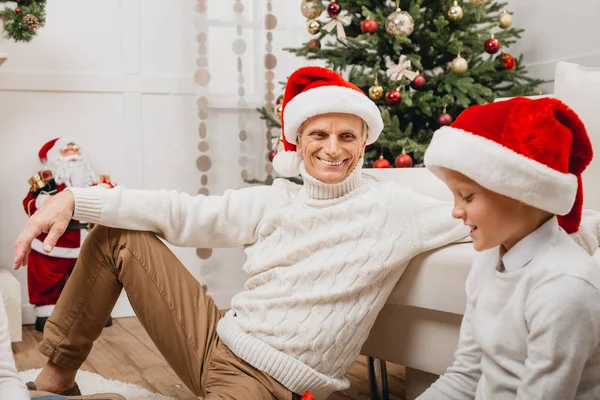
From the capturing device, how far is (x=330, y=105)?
148cm

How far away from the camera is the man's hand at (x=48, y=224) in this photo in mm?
1441

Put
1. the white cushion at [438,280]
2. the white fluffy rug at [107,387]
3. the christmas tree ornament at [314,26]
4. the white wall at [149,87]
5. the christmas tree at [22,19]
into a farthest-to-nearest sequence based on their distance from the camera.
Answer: the white wall at [149,87]
the christmas tree ornament at [314,26]
the christmas tree at [22,19]
the white fluffy rug at [107,387]
the white cushion at [438,280]

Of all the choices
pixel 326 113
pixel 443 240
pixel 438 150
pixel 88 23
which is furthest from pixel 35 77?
pixel 438 150

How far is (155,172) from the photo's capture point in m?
3.09

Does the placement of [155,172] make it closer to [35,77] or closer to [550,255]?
[35,77]

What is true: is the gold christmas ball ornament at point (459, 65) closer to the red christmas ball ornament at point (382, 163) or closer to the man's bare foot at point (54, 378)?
the red christmas ball ornament at point (382, 163)

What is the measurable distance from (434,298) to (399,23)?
1300 millimetres

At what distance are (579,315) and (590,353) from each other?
68 millimetres

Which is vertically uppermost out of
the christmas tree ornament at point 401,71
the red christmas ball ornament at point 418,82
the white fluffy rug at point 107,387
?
the christmas tree ornament at point 401,71

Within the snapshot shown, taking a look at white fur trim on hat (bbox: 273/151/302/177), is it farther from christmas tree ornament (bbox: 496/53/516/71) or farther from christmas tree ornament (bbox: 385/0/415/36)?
christmas tree ornament (bbox: 496/53/516/71)

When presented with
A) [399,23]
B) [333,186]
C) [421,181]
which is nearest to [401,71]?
[399,23]

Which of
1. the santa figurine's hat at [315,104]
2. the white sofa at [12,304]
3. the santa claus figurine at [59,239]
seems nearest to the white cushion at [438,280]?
the santa figurine's hat at [315,104]

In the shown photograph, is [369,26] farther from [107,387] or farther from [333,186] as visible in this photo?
[107,387]

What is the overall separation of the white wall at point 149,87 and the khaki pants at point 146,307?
1.46 m
